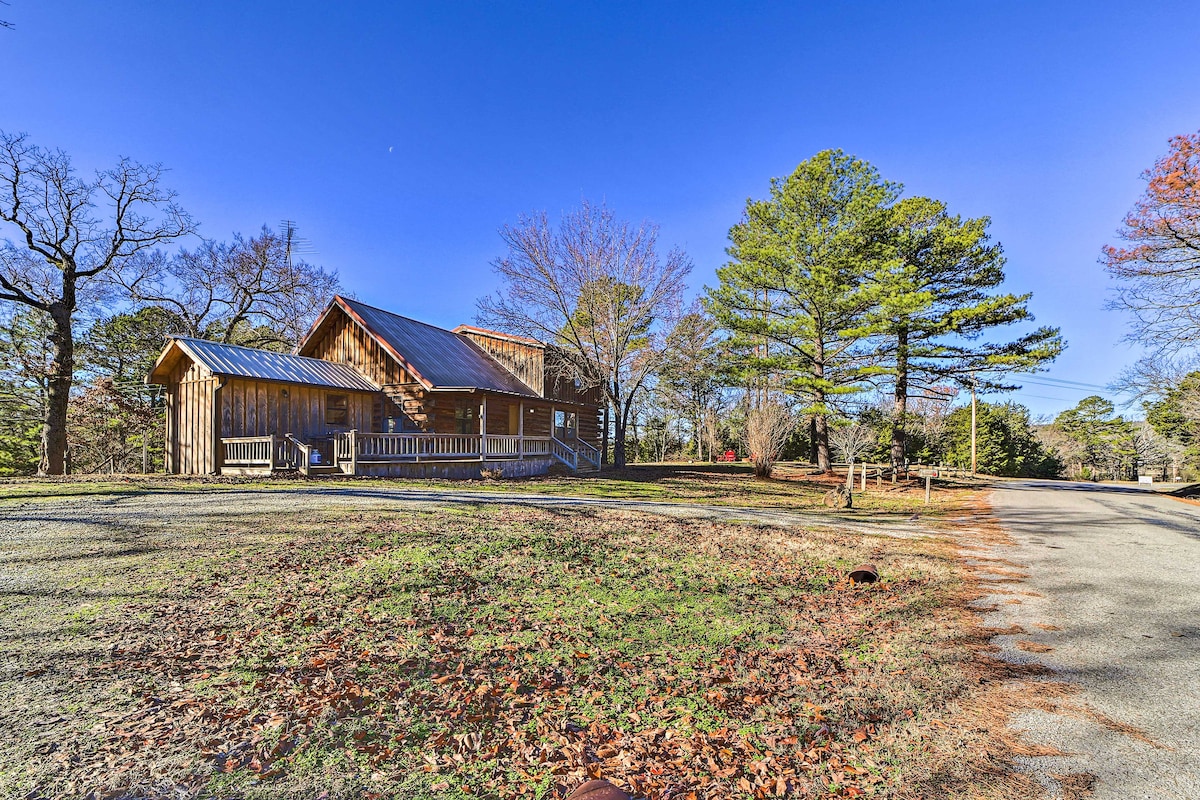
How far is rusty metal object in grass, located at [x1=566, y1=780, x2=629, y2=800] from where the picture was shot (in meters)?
2.47

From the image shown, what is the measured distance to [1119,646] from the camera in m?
4.52

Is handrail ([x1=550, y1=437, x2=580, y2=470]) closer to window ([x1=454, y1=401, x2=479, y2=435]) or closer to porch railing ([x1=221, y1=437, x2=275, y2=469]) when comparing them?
window ([x1=454, y1=401, x2=479, y2=435])

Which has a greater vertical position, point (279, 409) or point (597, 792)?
point (279, 409)

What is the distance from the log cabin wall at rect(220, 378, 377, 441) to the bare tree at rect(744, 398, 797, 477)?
53.0 feet

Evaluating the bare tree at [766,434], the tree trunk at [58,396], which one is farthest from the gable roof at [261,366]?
the bare tree at [766,434]

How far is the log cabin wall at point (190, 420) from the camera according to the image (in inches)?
640

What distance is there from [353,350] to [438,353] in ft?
10.9

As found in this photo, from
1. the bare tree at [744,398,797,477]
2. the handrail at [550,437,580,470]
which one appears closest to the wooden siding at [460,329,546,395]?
the handrail at [550,437,580,470]

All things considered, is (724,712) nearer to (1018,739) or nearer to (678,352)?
(1018,739)

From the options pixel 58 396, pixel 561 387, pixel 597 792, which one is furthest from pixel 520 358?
pixel 597 792

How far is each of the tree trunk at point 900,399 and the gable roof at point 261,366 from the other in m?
22.3

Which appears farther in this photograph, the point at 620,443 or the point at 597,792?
the point at 620,443

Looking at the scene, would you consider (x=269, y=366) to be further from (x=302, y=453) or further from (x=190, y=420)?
(x=302, y=453)

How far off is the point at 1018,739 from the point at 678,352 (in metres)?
20.4
